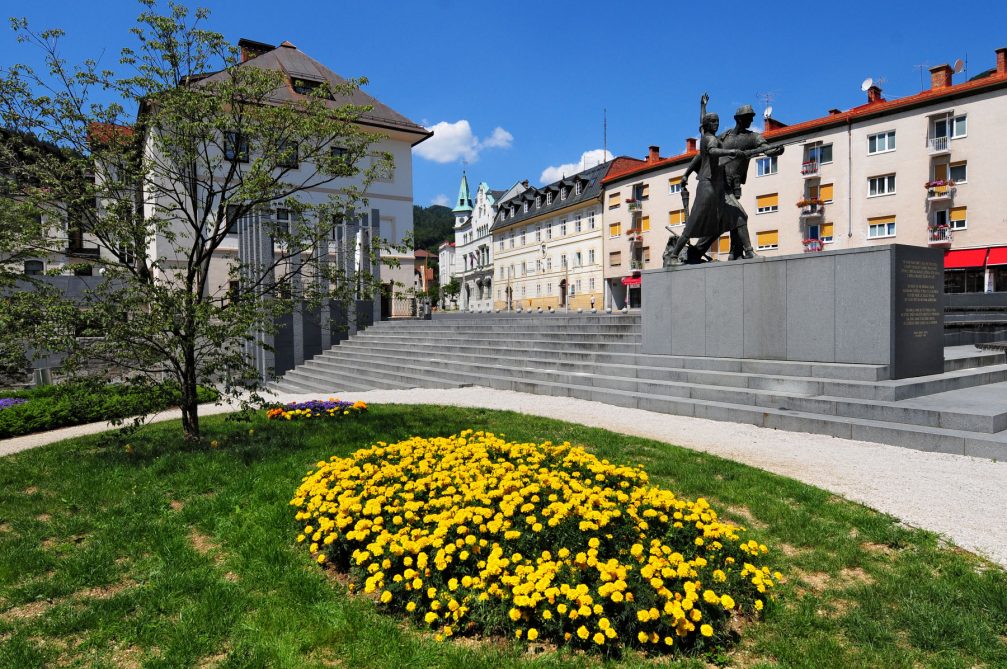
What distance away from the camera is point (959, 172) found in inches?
1329

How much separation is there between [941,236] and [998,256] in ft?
9.80

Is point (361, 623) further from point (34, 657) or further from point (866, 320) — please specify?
point (866, 320)

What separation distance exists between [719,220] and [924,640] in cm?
1054

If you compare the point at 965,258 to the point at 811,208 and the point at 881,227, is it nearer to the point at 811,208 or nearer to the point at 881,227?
the point at 881,227

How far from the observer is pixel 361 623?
344 cm

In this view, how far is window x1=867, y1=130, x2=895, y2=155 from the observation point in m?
35.7

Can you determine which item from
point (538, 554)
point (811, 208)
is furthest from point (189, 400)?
point (811, 208)

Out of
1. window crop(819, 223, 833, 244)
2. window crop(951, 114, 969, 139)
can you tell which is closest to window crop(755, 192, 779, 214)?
window crop(819, 223, 833, 244)

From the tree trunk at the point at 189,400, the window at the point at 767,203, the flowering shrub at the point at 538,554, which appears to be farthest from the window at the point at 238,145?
the window at the point at 767,203

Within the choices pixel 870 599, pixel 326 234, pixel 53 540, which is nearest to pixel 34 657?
pixel 53 540

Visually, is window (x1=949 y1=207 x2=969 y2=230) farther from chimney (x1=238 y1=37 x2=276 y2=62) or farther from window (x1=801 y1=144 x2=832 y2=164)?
chimney (x1=238 y1=37 x2=276 y2=62)

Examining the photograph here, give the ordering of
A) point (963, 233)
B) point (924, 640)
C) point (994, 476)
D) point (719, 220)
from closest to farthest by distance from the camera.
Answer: point (924, 640) < point (994, 476) < point (719, 220) < point (963, 233)

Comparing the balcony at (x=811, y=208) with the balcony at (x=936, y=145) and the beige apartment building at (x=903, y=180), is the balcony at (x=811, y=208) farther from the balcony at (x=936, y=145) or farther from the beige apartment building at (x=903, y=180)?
the balcony at (x=936, y=145)

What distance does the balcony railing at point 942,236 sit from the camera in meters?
33.8
